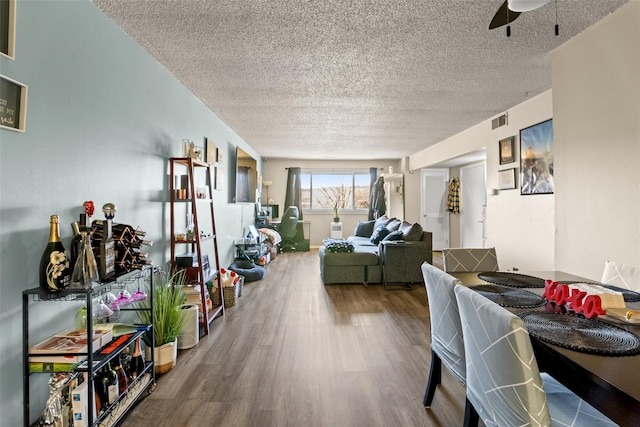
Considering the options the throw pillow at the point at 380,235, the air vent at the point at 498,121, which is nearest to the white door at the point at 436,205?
the throw pillow at the point at 380,235

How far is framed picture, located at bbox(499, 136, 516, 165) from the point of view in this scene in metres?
4.39

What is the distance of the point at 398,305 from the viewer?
3934 mm

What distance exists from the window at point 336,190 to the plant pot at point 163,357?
704cm

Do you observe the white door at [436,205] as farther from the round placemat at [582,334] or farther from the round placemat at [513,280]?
the round placemat at [582,334]

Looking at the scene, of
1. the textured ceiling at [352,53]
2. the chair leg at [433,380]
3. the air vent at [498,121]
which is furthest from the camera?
the air vent at [498,121]

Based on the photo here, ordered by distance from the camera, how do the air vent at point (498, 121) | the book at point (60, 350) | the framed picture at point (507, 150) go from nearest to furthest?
the book at point (60, 350), the framed picture at point (507, 150), the air vent at point (498, 121)

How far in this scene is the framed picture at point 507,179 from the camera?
14.5 feet

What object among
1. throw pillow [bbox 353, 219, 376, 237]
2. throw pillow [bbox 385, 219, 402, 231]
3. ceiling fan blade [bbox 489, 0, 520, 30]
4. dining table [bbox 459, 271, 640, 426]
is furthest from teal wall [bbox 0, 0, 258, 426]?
throw pillow [bbox 353, 219, 376, 237]

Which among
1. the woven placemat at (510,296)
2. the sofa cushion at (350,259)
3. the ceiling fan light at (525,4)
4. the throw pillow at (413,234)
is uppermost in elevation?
the ceiling fan light at (525,4)

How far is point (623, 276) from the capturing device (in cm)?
195

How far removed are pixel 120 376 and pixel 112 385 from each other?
105 mm

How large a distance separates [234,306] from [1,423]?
2.51 meters

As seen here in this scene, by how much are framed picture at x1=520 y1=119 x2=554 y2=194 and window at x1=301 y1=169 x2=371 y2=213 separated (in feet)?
17.4

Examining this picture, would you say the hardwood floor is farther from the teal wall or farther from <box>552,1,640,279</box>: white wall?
<box>552,1,640,279</box>: white wall
